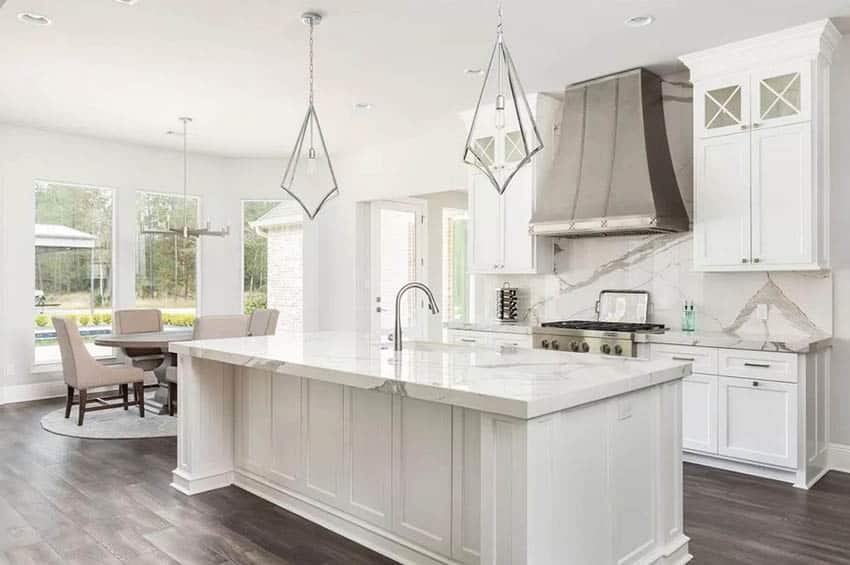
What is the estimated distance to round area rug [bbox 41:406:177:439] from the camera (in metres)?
5.02

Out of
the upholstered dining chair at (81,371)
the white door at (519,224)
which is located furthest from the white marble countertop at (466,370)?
the upholstered dining chair at (81,371)

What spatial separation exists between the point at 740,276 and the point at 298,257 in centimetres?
529

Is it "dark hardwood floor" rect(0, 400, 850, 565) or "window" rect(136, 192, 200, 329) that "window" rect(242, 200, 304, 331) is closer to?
"window" rect(136, 192, 200, 329)

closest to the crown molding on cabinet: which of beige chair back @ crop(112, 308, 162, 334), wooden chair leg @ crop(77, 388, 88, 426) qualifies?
wooden chair leg @ crop(77, 388, 88, 426)

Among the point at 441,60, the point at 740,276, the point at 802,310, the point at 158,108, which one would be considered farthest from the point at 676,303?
the point at 158,108

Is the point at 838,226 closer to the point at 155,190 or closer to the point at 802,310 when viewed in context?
the point at 802,310

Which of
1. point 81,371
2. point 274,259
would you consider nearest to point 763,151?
point 81,371

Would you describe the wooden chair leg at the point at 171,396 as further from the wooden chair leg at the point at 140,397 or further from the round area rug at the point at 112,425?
the wooden chair leg at the point at 140,397

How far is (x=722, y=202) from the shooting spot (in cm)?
429

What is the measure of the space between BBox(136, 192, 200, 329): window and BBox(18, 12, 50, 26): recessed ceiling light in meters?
3.74

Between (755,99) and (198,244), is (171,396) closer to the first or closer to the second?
(198,244)

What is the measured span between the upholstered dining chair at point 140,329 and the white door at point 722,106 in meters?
5.01

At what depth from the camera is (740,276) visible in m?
4.50

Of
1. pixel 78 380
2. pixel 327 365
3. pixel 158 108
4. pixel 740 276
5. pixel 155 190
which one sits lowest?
pixel 78 380
